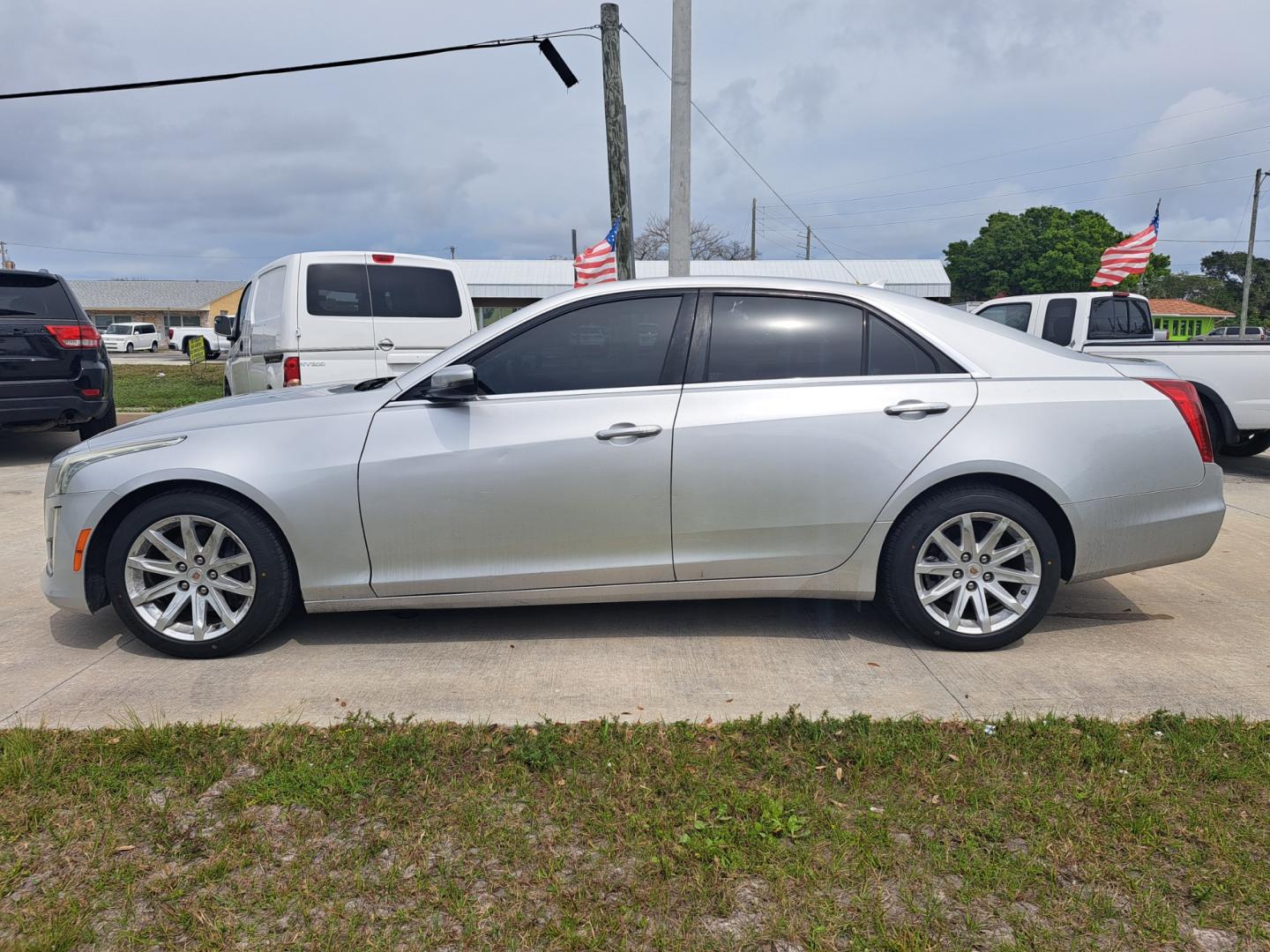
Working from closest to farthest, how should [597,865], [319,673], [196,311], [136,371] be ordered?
[597,865] < [319,673] < [136,371] < [196,311]

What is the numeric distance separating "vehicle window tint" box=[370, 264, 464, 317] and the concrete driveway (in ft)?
13.2

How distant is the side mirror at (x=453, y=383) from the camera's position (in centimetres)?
398

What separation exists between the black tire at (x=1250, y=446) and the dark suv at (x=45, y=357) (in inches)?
445

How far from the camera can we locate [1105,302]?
37.5 feet

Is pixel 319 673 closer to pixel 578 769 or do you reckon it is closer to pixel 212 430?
pixel 212 430

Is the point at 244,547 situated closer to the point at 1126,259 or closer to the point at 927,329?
the point at 927,329

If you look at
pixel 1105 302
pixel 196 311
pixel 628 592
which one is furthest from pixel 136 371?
pixel 196 311

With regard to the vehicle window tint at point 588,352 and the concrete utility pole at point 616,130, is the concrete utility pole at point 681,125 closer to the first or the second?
the concrete utility pole at point 616,130

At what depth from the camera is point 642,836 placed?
107 inches

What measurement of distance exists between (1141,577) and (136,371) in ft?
101

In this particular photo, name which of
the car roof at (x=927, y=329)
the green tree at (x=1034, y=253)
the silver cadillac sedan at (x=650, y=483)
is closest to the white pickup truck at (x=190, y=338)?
the silver cadillac sedan at (x=650, y=483)

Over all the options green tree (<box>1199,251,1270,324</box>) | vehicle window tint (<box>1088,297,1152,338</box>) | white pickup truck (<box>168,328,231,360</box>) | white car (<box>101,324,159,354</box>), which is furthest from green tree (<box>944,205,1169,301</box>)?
vehicle window tint (<box>1088,297,1152,338</box>)

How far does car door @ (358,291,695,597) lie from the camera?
4.02 meters

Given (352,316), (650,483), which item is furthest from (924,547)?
(352,316)
